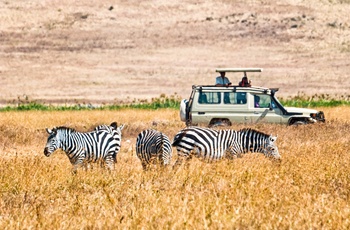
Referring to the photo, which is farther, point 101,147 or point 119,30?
point 119,30

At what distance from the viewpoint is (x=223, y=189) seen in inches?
451

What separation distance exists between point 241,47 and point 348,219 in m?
88.3

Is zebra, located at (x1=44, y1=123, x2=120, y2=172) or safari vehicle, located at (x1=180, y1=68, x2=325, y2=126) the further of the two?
safari vehicle, located at (x1=180, y1=68, x2=325, y2=126)

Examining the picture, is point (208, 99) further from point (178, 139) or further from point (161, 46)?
point (161, 46)

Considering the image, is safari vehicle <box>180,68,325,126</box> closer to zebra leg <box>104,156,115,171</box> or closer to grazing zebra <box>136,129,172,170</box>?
grazing zebra <box>136,129,172,170</box>

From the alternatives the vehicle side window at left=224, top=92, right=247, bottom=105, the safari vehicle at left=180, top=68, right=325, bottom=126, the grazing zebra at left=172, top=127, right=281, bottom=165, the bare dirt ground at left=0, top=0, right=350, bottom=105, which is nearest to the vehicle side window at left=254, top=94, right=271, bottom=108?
the safari vehicle at left=180, top=68, right=325, bottom=126

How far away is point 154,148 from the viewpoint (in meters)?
16.3

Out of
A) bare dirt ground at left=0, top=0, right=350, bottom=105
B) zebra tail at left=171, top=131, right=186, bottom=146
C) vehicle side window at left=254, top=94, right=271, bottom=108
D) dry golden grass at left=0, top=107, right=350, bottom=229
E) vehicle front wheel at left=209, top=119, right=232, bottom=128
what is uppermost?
bare dirt ground at left=0, top=0, right=350, bottom=105

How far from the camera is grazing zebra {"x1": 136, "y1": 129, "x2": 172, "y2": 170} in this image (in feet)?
52.4

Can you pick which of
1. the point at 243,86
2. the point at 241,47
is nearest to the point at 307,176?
the point at 243,86

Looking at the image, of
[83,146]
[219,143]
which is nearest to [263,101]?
[219,143]

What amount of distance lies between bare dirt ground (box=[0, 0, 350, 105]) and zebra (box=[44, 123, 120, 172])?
53731mm

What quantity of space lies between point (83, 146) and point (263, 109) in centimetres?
1203

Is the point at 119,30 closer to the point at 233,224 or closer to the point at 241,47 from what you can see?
the point at 241,47
